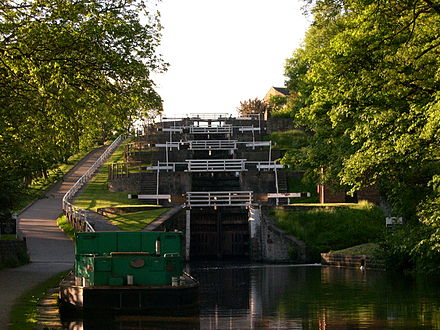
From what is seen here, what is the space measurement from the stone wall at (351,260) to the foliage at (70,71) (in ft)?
63.8

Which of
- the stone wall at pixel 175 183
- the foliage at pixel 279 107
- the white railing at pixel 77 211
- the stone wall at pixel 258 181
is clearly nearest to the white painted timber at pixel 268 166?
the stone wall at pixel 258 181

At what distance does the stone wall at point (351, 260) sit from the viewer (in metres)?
42.6

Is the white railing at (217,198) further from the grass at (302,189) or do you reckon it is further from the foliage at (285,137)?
the foliage at (285,137)

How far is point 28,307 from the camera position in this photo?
24.1 meters

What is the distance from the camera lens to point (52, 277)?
3459 centimetres

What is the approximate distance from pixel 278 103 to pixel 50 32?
82.5 m

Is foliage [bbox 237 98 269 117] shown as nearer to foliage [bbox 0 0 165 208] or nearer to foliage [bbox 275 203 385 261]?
foliage [bbox 275 203 385 261]

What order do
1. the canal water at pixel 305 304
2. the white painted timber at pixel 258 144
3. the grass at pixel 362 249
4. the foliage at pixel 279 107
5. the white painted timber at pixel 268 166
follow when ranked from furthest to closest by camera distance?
the foliage at pixel 279 107 → the white painted timber at pixel 258 144 → the white painted timber at pixel 268 166 → the grass at pixel 362 249 → the canal water at pixel 305 304

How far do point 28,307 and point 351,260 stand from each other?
23872 millimetres

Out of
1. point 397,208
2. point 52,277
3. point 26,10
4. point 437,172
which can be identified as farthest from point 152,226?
point 26,10

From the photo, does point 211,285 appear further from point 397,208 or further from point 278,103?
point 278,103

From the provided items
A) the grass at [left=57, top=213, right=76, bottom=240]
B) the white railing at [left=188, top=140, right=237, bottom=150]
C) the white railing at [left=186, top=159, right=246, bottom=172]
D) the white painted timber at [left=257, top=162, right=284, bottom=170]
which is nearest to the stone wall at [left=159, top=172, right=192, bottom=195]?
the white railing at [left=186, top=159, right=246, bottom=172]

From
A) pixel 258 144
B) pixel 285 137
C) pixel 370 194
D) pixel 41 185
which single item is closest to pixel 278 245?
pixel 370 194

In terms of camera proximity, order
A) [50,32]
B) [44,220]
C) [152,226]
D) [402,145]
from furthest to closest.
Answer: [44,220], [152,226], [402,145], [50,32]
